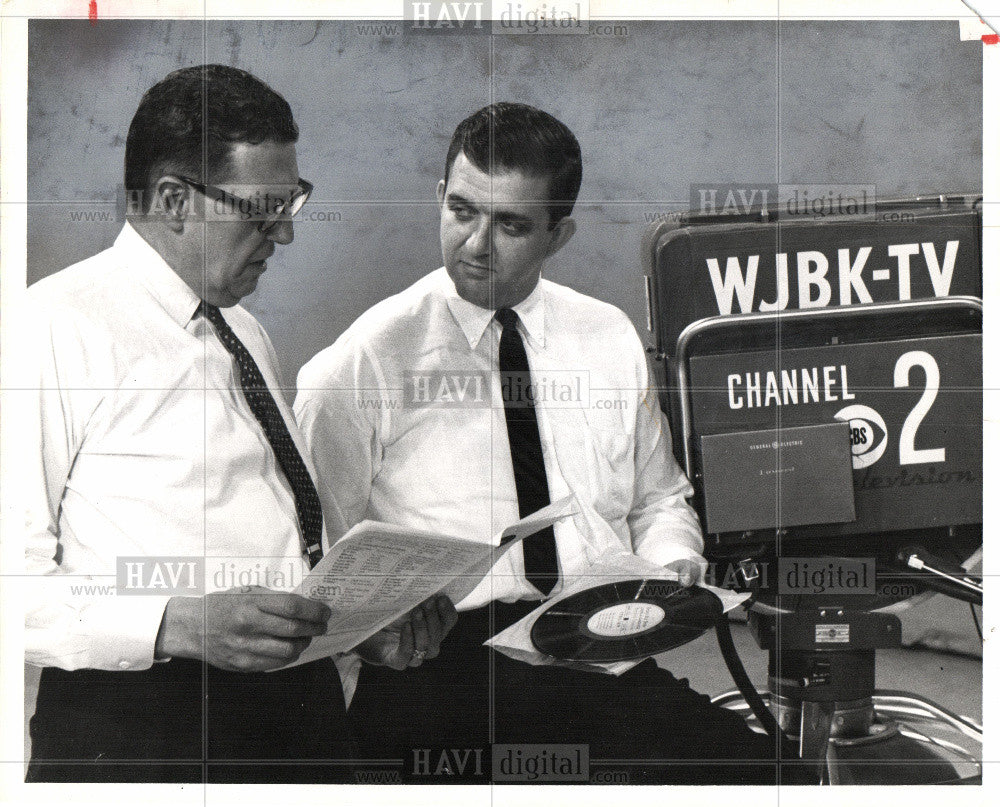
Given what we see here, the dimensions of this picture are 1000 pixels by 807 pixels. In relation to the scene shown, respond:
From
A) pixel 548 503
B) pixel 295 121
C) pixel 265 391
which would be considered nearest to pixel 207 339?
pixel 265 391

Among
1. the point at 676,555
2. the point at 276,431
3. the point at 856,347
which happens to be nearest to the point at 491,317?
the point at 276,431

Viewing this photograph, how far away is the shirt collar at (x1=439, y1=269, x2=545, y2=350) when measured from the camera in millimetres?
1879

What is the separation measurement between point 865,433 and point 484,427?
67 centimetres

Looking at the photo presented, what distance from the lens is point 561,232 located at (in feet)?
6.12

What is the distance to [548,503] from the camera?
1887mm

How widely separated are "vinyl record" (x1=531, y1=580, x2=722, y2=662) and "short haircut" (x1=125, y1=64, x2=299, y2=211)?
962 mm

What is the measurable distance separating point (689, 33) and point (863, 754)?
52.0 inches

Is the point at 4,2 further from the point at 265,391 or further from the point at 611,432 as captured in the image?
the point at 611,432

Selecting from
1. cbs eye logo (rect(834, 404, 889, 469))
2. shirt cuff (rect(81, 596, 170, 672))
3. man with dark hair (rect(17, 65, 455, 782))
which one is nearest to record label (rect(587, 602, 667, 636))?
man with dark hair (rect(17, 65, 455, 782))

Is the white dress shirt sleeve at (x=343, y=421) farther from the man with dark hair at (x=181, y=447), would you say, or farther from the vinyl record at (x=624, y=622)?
the vinyl record at (x=624, y=622)

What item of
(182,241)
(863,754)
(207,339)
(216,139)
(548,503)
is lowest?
(863,754)

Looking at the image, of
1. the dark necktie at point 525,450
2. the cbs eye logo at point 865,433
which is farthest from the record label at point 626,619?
the cbs eye logo at point 865,433

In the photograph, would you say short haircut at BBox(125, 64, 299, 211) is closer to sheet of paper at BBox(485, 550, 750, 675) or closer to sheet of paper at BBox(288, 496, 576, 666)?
sheet of paper at BBox(288, 496, 576, 666)

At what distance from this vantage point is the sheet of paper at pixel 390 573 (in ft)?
5.81
